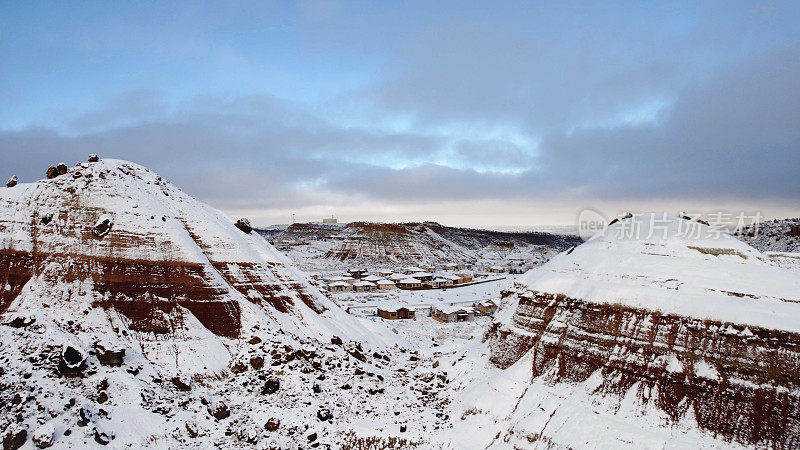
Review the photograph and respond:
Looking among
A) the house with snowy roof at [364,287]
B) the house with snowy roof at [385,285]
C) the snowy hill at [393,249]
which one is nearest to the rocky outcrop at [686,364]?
the house with snowy roof at [364,287]

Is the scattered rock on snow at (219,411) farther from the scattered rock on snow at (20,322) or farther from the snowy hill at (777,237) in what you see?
the snowy hill at (777,237)

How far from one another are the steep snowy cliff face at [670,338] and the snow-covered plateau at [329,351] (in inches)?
2.2

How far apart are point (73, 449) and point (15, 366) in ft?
16.2

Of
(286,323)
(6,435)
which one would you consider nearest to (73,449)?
(6,435)

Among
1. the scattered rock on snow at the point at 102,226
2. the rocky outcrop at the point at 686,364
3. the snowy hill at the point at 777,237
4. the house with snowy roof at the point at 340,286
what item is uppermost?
the snowy hill at the point at 777,237

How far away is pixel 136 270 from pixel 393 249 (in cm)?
9497

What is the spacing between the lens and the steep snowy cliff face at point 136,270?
18.8m

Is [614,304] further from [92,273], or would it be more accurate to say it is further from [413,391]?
[92,273]

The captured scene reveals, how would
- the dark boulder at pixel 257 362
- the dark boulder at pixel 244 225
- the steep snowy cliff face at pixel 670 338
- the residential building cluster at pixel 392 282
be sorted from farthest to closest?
the residential building cluster at pixel 392 282
the dark boulder at pixel 244 225
the dark boulder at pixel 257 362
the steep snowy cliff face at pixel 670 338

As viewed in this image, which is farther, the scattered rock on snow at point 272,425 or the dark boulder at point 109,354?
the dark boulder at point 109,354

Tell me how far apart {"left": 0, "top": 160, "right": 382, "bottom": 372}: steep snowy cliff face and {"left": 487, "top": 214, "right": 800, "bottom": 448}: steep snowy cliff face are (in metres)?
13.2

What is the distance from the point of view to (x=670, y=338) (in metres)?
14.5

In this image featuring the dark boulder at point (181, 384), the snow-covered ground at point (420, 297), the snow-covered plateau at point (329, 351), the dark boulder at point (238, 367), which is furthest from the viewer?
the snow-covered ground at point (420, 297)

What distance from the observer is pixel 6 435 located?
12.1m
